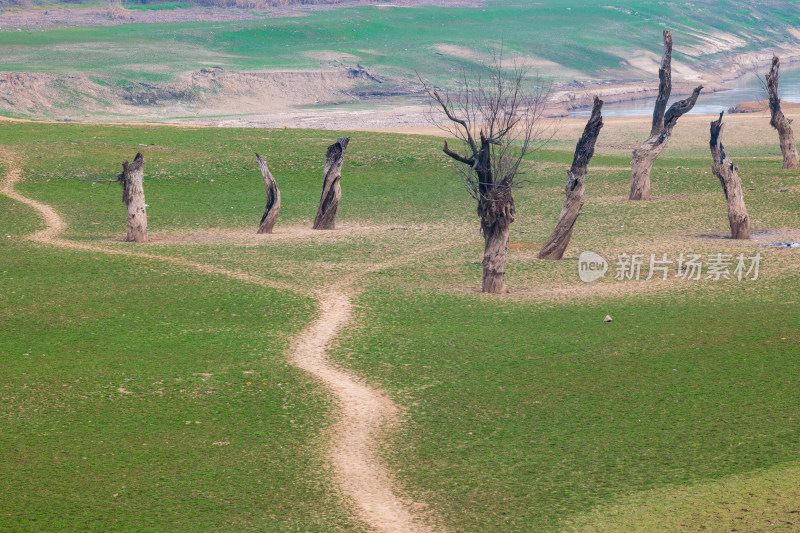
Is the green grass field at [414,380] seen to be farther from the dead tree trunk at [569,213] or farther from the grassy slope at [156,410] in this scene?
the dead tree trunk at [569,213]

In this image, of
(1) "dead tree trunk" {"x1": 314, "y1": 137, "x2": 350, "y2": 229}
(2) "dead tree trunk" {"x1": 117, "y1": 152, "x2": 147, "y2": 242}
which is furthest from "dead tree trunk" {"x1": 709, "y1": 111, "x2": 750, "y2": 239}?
(2) "dead tree trunk" {"x1": 117, "y1": 152, "x2": 147, "y2": 242}

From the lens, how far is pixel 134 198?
27.6m

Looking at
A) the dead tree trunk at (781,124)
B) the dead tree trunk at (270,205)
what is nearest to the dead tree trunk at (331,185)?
the dead tree trunk at (270,205)

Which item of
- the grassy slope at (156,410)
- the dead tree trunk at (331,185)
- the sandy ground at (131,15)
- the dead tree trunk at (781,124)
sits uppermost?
the sandy ground at (131,15)

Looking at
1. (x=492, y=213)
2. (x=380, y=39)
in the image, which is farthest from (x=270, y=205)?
(x=380, y=39)

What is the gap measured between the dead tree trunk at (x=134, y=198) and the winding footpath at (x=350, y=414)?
3.14 metres

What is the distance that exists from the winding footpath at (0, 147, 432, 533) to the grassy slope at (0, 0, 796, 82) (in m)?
66.2

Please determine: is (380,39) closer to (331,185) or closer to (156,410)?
(331,185)

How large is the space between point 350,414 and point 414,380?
1856mm

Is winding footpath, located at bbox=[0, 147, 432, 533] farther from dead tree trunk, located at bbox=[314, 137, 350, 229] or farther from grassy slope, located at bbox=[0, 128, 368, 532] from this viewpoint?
dead tree trunk, located at bbox=[314, 137, 350, 229]

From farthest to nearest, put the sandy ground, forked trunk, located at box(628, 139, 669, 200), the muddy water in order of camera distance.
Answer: the sandy ground, the muddy water, forked trunk, located at box(628, 139, 669, 200)

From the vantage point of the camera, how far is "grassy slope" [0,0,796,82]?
8869cm

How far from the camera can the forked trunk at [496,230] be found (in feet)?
70.1

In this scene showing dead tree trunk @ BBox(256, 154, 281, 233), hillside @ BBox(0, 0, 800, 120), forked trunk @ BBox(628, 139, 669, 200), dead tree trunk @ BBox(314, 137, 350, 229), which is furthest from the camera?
hillside @ BBox(0, 0, 800, 120)
